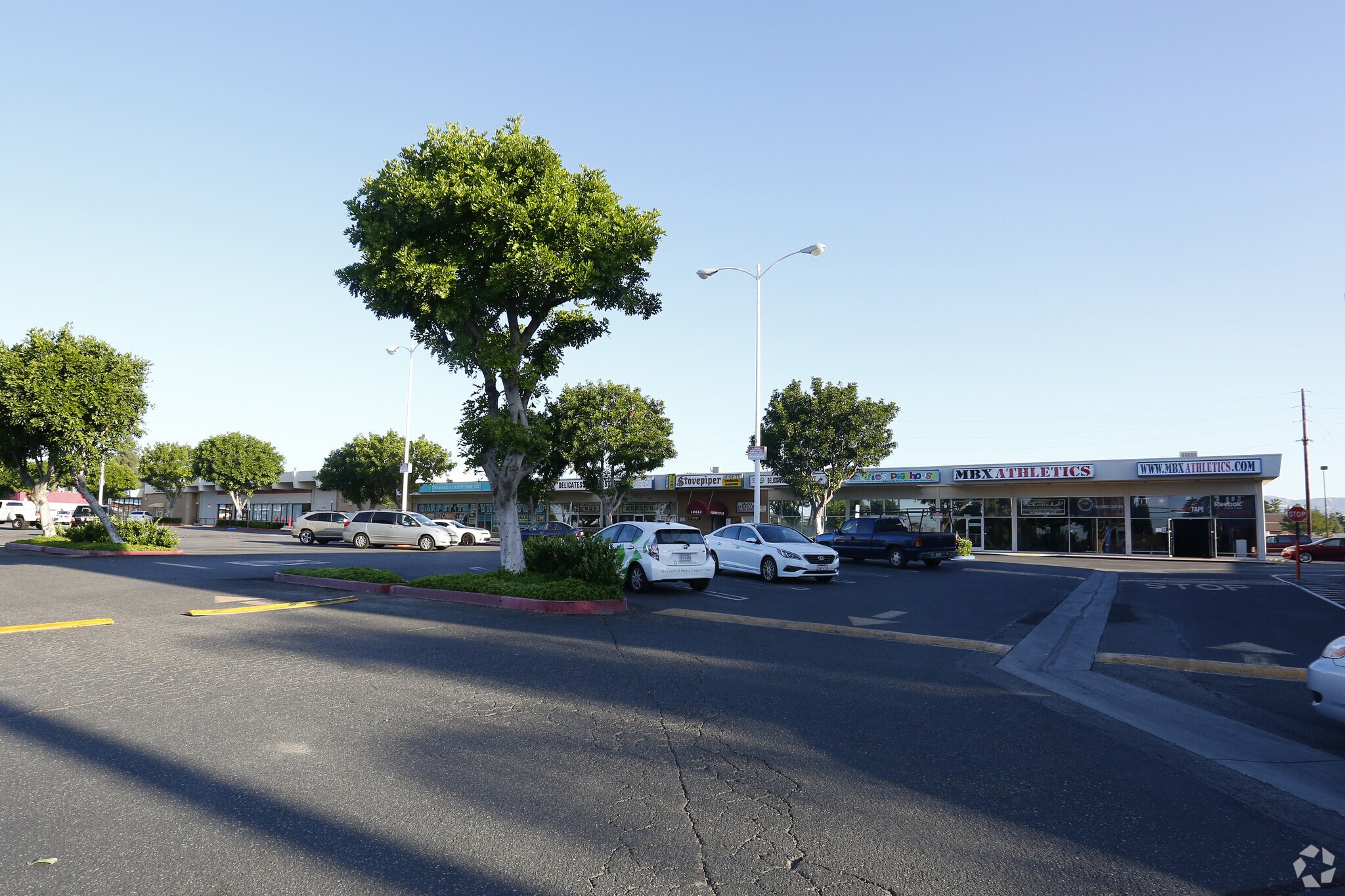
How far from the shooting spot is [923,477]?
4288 centimetres

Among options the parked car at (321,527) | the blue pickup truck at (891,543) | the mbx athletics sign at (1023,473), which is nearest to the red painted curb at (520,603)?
the blue pickup truck at (891,543)

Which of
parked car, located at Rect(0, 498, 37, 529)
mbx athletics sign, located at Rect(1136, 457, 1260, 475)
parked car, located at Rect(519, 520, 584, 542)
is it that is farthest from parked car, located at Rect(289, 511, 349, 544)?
mbx athletics sign, located at Rect(1136, 457, 1260, 475)

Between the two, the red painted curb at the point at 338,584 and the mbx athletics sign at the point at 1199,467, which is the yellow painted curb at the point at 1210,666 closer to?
the red painted curb at the point at 338,584

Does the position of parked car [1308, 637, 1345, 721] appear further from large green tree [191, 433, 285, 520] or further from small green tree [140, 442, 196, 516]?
small green tree [140, 442, 196, 516]

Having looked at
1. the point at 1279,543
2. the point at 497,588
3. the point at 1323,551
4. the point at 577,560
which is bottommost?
the point at 1279,543

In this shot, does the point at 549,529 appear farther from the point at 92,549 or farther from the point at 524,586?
the point at 524,586

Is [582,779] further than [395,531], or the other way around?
[395,531]

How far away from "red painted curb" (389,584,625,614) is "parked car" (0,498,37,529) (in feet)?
173

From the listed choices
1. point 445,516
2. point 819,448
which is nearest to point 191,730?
point 819,448

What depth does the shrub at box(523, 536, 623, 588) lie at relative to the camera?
14.2 metres

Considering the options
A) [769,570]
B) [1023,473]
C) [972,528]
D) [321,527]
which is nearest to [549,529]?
[321,527]

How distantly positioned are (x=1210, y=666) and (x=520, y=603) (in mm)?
9631

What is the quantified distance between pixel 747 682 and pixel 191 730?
474 centimetres

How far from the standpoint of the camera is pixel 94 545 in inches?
962
